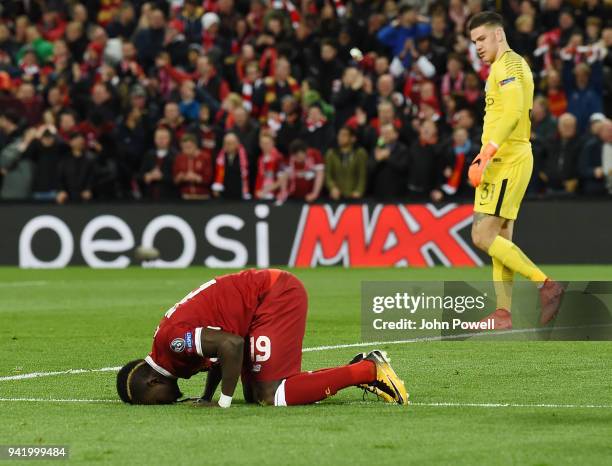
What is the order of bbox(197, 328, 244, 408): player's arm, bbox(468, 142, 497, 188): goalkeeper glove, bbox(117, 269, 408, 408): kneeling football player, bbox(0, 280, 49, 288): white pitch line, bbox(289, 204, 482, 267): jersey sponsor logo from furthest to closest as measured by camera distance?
1. bbox(289, 204, 482, 267): jersey sponsor logo
2. bbox(0, 280, 49, 288): white pitch line
3. bbox(468, 142, 497, 188): goalkeeper glove
4. bbox(117, 269, 408, 408): kneeling football player
5. bbox(197, 328, 244, 408): player's arm

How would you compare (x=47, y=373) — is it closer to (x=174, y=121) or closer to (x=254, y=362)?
(x=254, y=362)

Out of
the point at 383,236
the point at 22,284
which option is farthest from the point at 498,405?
the point at 383,236

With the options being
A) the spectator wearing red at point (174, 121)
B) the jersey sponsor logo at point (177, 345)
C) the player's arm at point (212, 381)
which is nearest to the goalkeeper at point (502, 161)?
the player's arm at point (212, 381)

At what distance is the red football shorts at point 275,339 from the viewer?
8.55 m

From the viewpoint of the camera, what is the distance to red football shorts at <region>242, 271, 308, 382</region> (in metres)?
8.55

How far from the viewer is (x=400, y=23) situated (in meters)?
25.5

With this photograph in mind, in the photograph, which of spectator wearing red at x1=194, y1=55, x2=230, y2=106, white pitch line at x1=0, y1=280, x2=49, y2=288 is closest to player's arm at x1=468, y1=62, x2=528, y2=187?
white pitch line at x1=0, y1=280, x2=49, y2=288

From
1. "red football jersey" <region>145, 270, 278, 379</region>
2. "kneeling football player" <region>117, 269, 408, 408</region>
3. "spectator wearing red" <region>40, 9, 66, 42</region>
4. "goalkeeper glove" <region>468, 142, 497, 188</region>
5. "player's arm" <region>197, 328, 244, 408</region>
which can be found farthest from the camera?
"spectator wearing red" <region>40, 9, 66, 42</region>

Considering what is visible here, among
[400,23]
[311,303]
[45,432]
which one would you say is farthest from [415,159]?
[45,432]

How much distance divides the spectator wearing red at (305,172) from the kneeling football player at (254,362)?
14.6 metres

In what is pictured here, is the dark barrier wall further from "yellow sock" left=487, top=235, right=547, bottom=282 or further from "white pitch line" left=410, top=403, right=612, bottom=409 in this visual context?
"white pitch line" left=410, top=403, right=612, bottom=409

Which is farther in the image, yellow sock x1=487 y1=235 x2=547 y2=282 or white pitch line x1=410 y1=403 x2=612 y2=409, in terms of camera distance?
yellow sock x1=487 y1=235 x2=547 y2=282

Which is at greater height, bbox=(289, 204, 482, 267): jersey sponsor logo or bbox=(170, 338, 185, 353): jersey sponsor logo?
bbox=(170, 338, 185, 353): jersey sponsor logo

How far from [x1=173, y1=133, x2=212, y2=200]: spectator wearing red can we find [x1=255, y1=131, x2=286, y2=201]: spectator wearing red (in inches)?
33.2
